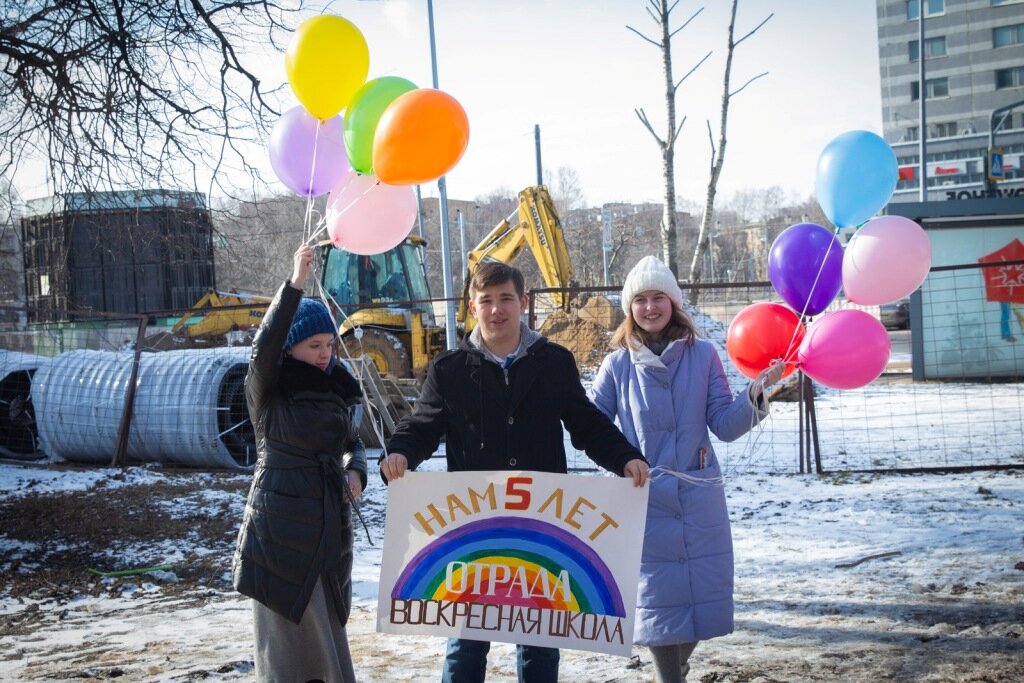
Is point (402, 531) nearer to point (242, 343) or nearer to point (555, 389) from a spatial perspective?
point (555, 389)

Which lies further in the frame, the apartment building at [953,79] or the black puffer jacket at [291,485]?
the apartment building at [953,79]

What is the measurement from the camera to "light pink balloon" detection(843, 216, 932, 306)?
11.5 ft

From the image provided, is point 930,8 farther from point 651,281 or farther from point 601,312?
point 651,281

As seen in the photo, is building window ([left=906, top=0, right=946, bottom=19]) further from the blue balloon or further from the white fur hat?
the white fur hat

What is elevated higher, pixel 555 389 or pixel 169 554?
pixel 555 389

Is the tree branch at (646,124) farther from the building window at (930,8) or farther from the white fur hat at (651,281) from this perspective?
the building window at (930,8)

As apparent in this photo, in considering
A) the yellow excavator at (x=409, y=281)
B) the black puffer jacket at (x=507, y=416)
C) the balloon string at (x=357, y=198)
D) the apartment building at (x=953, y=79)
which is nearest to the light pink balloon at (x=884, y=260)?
the black puffer jacket at (x=507, y=416)

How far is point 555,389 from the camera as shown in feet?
10.4

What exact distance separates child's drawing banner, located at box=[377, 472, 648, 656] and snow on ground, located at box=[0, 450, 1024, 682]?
0.99 metres

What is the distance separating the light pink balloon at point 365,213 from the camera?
362 cm

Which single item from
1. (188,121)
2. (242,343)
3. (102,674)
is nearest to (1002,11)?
(242,343)

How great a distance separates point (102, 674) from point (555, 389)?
2.59m

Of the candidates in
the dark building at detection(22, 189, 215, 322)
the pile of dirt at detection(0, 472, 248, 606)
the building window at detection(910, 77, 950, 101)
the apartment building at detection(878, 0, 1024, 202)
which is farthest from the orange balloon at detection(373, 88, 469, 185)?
the building window at detection(910, 77, 950, 101)

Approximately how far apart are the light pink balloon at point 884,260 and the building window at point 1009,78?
61.4 m
